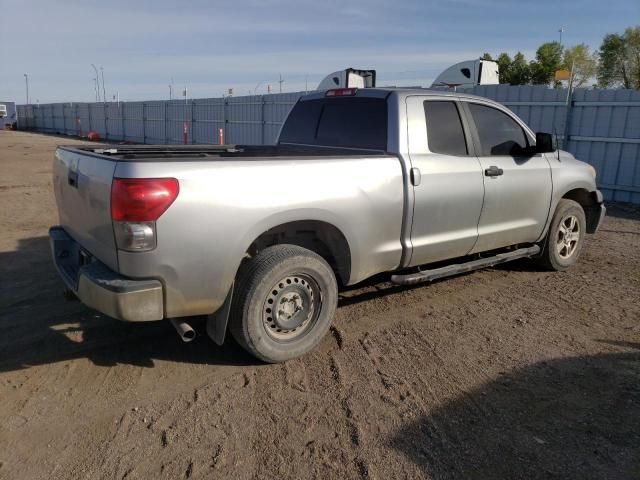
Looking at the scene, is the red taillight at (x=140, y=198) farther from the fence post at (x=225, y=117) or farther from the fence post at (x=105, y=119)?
the fence post at (x=105, y=119)

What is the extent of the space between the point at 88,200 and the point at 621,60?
61.6 m

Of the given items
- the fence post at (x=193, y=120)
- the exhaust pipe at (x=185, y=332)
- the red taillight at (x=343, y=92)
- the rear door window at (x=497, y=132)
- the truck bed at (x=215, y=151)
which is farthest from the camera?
the fence post at (x=193, y=120)

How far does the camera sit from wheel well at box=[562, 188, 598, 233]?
6449 millimetres

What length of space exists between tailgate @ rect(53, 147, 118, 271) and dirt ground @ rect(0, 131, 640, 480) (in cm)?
91

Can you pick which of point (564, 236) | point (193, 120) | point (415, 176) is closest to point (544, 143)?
point (564, 236)

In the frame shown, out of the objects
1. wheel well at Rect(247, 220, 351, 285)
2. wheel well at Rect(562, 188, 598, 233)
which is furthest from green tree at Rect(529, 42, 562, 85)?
wheel well at Rect(247, 220, 351, 285)

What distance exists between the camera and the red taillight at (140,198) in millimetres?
3102

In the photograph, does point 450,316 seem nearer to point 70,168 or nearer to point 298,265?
point 298,265

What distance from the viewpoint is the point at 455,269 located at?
489 cm

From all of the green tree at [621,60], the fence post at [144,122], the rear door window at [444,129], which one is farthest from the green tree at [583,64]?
the rear door window at [444,129]

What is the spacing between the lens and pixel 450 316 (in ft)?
16.1

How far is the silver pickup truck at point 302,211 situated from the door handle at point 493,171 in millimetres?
11

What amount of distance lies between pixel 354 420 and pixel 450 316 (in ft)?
6.45

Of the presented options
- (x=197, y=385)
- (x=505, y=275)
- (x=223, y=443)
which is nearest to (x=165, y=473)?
(x=223, y=443)
